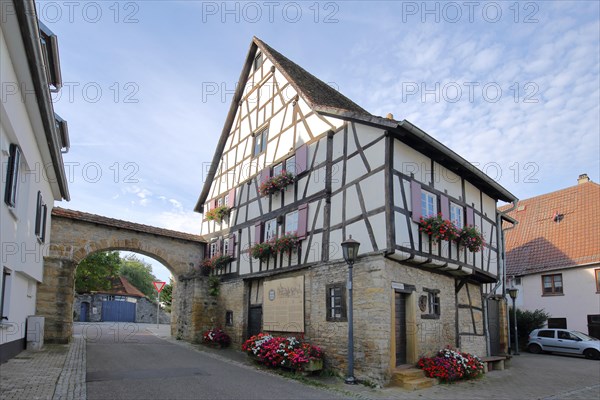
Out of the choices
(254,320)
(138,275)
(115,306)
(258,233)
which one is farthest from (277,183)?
(138,275)

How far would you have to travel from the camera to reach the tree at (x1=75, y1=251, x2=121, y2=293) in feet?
102

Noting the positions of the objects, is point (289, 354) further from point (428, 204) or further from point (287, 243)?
point (428, 204)

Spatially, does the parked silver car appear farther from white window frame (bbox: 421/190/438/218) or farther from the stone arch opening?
the stone arch opening

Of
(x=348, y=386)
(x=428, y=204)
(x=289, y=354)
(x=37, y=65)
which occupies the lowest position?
(x=348, y=386)

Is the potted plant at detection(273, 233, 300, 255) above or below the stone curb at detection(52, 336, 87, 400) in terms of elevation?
above

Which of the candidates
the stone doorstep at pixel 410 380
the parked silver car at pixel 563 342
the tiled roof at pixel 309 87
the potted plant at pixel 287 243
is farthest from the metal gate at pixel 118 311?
the stone doorstep at pixel 410 380

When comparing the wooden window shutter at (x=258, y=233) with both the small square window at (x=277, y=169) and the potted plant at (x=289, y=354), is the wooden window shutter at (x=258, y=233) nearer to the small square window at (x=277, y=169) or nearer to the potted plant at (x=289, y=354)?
the small square window at (x=277, y=169)

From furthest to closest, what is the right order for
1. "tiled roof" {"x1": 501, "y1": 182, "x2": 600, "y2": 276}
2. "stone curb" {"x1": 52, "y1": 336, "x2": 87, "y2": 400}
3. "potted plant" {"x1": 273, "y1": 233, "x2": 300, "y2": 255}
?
"tiled roof" {"x1": 501, "y1": 182, "x2": 600, "y2": 276}, "potted plant" {"x1": 273, "y1": 233, "x2": 300, "y2": 255}, "stone curb" {"x1": 52, "y1": 336, "x2": 87, "y2": 400}

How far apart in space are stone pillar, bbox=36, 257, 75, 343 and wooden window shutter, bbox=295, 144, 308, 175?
27.5 ft

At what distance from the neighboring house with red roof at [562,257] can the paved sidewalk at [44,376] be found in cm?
2041

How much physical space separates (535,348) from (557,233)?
6735mm

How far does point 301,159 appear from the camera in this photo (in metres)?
13.8

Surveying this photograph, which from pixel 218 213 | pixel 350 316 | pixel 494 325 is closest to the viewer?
pixel 350 316

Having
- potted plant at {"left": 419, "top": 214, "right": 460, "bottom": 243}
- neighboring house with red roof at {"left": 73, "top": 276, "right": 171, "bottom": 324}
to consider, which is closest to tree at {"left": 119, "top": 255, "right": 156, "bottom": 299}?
neighboring house with red roof at {"left": 73, "top": 276, "right": 171, "bottom": 324}
